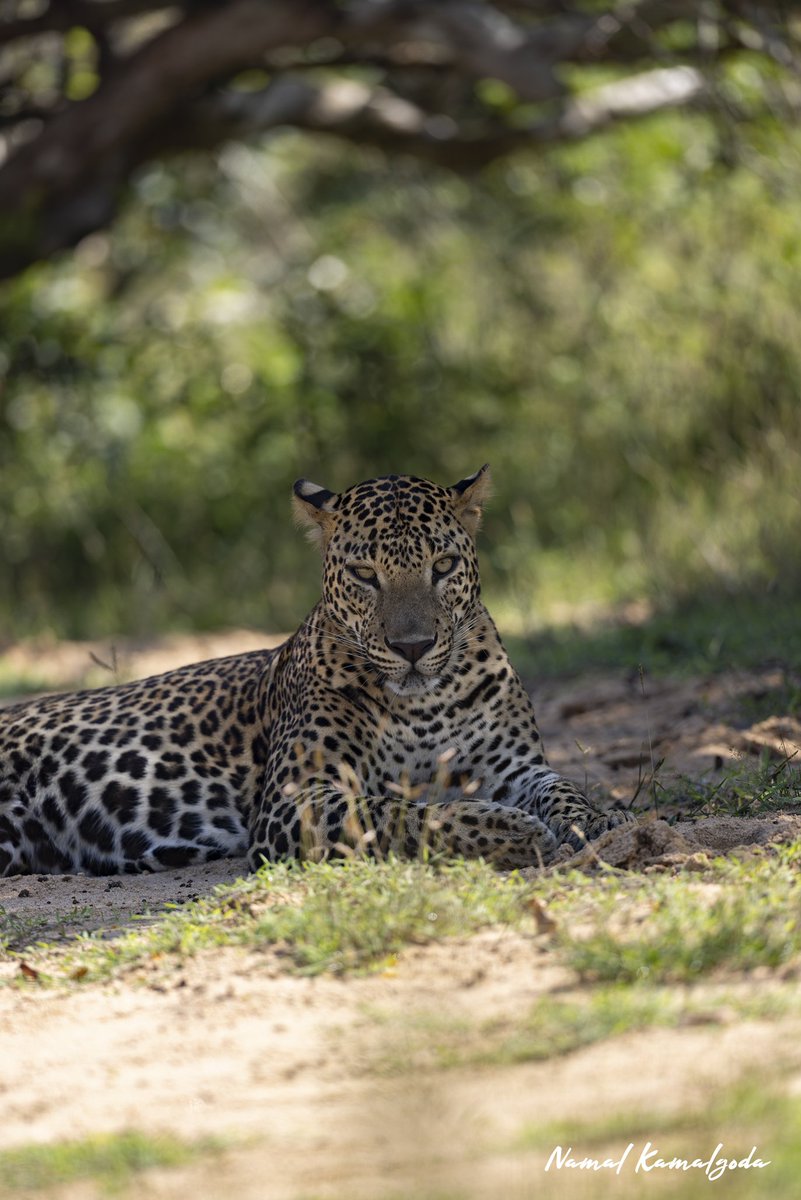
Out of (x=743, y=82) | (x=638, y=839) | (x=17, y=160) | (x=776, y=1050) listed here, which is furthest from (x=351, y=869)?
(x=743, y=82)

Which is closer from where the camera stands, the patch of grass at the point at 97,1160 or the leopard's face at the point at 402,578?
the patch of grass at the point at 97,1160

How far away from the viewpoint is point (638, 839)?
5.50 metres

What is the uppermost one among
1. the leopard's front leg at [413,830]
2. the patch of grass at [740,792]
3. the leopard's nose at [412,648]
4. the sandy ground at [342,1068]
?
the leopard's nose at [412,648]

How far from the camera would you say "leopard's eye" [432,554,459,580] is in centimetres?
637

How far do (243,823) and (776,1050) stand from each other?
11.1 ft

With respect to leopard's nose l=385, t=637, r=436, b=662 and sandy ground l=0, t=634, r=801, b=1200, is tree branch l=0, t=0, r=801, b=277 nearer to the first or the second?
leopard's nose l=385, t=637, r=436, b=662

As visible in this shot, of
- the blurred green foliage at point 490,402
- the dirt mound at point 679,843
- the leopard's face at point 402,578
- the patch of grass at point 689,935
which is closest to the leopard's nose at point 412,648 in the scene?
the leopard's face at point 402,578

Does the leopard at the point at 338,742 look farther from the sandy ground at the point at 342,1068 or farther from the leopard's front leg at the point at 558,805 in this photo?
the sandy ground at the point at 342,1068

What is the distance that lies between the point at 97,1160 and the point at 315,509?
11.6ft

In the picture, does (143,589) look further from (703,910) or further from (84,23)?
(703,910)

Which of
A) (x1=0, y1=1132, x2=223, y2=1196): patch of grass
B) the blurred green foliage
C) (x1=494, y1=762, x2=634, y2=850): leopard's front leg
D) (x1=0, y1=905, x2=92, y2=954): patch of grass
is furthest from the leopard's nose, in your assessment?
the blurred green foliage

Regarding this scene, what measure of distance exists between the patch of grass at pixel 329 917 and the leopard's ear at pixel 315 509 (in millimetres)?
1642

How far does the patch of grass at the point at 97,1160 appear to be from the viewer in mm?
3486

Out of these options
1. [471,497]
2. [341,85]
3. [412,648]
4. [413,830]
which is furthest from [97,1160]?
[341,85]
